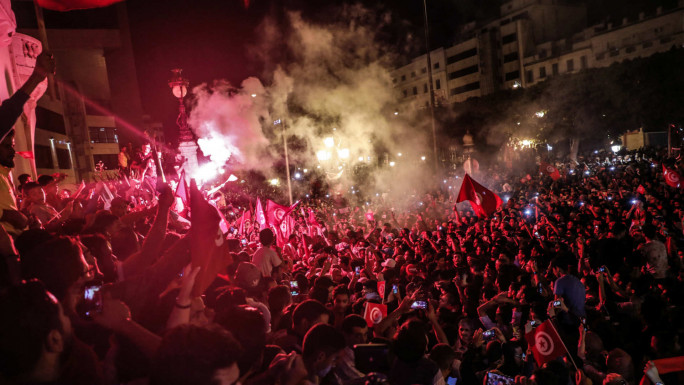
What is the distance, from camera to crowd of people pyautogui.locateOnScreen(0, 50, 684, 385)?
2020 mm

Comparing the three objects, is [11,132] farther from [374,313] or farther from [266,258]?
[374,313]

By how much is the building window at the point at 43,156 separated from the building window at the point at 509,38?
5439cm

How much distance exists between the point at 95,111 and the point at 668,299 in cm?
5006

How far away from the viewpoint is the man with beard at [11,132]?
10.4 ft

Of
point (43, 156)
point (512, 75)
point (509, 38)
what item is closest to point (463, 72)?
point (512, 75)

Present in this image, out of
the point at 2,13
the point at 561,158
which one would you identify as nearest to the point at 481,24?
the point at 561,158

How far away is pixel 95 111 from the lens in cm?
4628

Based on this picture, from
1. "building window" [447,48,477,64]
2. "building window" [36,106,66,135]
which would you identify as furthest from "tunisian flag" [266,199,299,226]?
"building window" [447,48,477,64]

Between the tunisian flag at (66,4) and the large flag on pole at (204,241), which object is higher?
the tunisian flag at (66,4)

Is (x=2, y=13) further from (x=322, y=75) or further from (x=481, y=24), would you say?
(x=481, y=24)

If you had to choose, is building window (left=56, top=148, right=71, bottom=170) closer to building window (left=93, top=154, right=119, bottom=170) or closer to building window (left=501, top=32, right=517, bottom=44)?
building window (left=93, top=154, right=119, bottom=170)

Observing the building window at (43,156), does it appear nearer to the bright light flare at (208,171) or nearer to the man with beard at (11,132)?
the bright light flare at (208,171)

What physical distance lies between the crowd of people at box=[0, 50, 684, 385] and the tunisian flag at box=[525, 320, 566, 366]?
9cm

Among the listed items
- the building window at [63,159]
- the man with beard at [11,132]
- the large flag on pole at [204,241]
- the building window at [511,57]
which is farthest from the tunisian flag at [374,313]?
the building window at [511,57]
